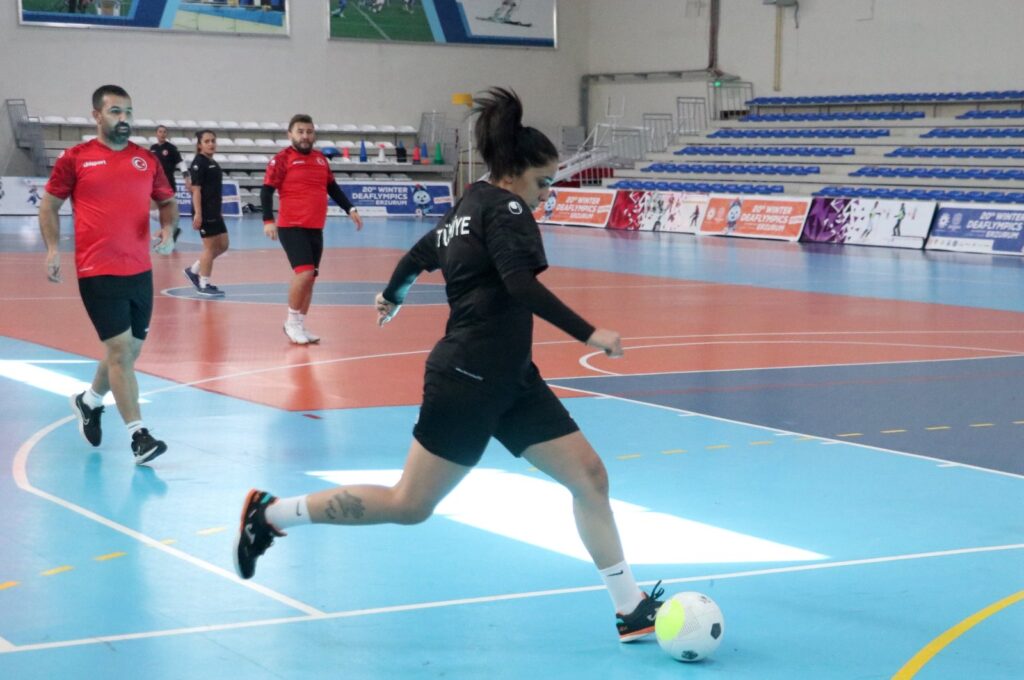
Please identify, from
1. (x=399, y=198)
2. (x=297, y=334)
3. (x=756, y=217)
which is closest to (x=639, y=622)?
(x=297, y=334)

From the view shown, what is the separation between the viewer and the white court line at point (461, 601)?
509 centimetres

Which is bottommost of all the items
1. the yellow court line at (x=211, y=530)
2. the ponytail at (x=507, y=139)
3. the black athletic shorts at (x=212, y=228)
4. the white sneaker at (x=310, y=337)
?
the white sneaker at (x=310, y=337)

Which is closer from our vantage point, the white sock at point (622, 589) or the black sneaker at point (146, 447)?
the white sock at point (622, 589)

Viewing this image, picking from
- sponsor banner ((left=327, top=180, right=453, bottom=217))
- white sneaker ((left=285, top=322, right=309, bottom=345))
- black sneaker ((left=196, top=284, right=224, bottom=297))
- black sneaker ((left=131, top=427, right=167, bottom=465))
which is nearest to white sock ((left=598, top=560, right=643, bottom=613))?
black sneaker ((left=131, top=427, right=167, bottom=465))

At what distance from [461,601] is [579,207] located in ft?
105

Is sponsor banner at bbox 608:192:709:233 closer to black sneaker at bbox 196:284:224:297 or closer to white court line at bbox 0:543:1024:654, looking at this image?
black sneaker at bbox 196:284:224:297

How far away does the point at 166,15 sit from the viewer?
39.8 metres

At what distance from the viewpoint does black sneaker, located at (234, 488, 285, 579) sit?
5.42m

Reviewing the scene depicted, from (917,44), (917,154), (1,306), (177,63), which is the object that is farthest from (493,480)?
(177,63)

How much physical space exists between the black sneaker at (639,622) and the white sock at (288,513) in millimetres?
1227

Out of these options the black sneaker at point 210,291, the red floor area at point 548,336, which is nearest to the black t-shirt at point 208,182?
the black sneaker at point 210,291

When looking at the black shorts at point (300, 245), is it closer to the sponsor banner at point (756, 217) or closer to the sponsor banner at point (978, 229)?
the sponsor banner at point (978, 229)

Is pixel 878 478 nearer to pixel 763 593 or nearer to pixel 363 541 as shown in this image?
pixel 763 593

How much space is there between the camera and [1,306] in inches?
648
